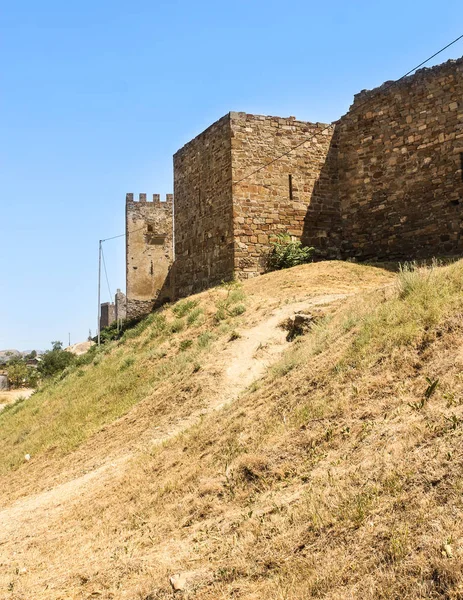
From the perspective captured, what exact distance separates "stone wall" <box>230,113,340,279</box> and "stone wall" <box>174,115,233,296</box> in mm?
330

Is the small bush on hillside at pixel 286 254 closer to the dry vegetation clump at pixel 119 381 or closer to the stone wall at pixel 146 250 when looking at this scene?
the dry vegetation clump at pixel 119 381

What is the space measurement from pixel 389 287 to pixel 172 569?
5876 mm

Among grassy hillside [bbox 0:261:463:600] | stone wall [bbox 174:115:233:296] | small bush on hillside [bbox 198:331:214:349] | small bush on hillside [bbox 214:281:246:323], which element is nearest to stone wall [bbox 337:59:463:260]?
stone wall [bbox 174:115:233:296]

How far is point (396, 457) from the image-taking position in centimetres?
493

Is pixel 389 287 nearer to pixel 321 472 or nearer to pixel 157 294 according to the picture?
pixel 321 472

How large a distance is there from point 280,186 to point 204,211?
8.04 feet

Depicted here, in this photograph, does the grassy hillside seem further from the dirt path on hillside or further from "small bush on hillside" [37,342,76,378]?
"small bush on hillside" [37,342,76,378]

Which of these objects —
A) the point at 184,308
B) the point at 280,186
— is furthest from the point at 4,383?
the point at 280,186

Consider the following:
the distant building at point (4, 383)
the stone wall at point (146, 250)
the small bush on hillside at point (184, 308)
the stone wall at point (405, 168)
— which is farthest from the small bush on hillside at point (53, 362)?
the stone wall at point (405, 168)

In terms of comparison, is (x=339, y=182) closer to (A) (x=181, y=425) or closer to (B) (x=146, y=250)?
(A) (x=181, y=425)

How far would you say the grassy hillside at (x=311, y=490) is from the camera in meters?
4.11

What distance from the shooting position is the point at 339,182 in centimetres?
1839

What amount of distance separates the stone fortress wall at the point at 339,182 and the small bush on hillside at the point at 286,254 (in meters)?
0.25

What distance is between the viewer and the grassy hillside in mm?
4105
